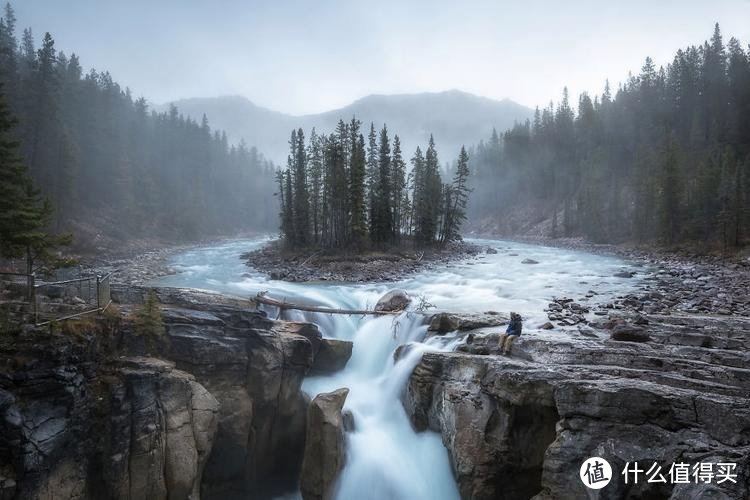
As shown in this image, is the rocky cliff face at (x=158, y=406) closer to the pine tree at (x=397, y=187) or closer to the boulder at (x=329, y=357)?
the boulder at (x=329, y=357)

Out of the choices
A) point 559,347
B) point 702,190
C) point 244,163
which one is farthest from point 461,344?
point 244,163

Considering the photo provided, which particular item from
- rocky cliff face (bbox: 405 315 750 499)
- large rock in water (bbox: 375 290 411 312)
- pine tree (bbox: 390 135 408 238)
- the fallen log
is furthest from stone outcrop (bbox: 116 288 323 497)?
pine tree (bbox: 390 135 408 238)

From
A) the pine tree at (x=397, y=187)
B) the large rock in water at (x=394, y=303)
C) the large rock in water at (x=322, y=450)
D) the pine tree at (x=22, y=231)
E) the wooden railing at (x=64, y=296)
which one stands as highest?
the pine tree at (x=397, y=187)

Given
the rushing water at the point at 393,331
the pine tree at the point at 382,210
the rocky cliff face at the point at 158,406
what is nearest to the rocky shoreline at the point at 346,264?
the rushing water at the point at 393,331

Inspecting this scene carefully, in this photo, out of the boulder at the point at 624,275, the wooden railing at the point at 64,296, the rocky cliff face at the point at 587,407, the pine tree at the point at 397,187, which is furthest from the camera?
the pine tree at the point at 397,187

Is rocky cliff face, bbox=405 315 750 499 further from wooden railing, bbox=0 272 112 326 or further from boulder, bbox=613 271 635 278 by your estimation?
boulder, bbox=613 271 635 278

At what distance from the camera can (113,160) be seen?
67562 mm

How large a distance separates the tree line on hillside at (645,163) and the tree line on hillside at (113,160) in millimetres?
74794

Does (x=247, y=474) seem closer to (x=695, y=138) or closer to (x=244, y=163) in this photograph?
(x=695, y=138)

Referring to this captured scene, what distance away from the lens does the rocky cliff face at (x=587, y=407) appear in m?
8.19

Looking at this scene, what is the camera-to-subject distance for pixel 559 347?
12383 mm

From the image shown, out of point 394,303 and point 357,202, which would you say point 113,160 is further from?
point 394,303

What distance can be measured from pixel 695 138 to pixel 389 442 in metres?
95.7

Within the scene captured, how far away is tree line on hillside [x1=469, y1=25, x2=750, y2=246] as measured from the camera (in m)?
54.1
